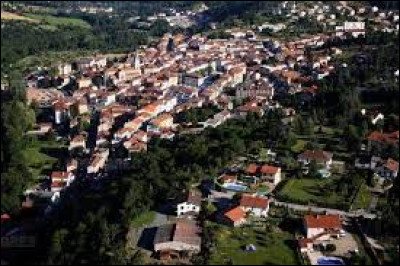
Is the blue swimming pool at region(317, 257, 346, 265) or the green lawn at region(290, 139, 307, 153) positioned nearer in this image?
the blue swimming pool at region(317, 257, 346, 265)

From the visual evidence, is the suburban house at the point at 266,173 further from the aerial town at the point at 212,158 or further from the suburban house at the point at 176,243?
the suburban house at the point at 176,243

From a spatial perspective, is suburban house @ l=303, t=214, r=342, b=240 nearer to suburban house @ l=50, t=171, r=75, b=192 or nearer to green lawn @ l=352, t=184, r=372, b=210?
green lawn @ l=352, t=184, r=372, b=210

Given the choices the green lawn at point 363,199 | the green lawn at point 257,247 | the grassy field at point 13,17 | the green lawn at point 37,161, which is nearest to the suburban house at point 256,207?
the green lawn at point 257,247

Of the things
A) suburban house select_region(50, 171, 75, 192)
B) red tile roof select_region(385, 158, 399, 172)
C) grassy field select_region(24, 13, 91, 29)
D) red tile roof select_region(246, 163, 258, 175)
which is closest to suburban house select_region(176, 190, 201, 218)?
red tile roof select_region(246, 163, 258, 175)

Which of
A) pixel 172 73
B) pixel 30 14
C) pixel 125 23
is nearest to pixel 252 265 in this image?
pixel 172 73

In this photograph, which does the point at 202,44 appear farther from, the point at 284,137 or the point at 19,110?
the point at 284,137

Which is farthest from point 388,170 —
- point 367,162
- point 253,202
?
point 253,202
